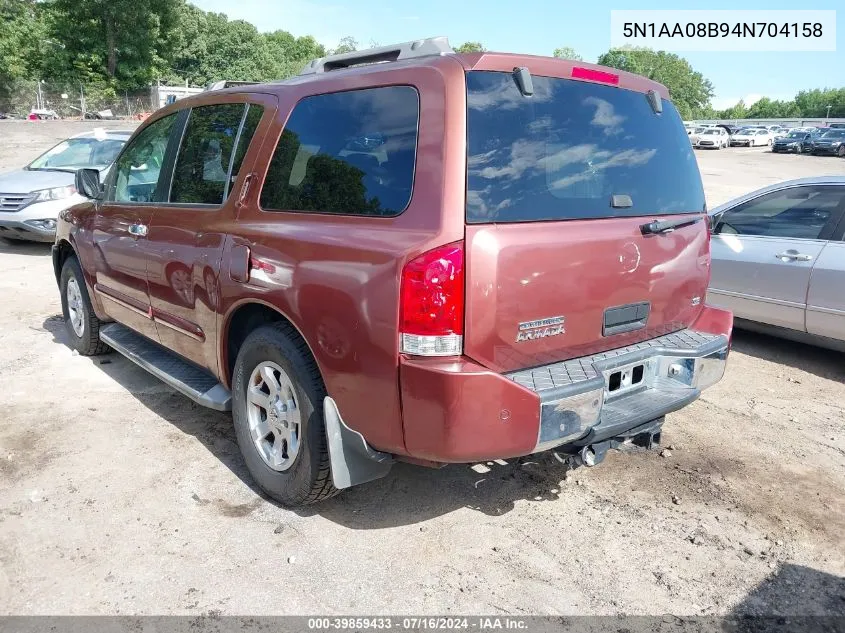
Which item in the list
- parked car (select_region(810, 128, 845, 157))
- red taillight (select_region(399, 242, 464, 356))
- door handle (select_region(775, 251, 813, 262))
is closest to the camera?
red taillight (select_region(399, 242, 464, 356))

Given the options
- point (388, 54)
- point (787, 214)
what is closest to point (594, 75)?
point (388, 54)

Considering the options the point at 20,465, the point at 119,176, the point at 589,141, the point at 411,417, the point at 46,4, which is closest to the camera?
the point at 411,417

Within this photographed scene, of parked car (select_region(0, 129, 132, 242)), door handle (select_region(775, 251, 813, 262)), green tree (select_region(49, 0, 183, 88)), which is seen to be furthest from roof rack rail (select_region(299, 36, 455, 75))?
green tree (select_region(49, 0, 183, 88))

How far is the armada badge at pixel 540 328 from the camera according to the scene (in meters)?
2.62

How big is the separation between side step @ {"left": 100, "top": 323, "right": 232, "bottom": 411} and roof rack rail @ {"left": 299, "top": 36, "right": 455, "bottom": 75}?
1.82 m

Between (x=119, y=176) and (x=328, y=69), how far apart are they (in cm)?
202

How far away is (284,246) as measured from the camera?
9.77 ft

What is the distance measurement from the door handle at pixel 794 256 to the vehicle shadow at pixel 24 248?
31.8 feet

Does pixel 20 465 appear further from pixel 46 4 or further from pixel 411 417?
pixel 46 4

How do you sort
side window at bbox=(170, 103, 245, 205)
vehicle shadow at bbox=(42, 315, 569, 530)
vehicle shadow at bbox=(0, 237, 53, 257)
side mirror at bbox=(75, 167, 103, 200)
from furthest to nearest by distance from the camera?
vehicle shadow at bbox=(0, 237, 53, 257)
side mirror at bbox=(75, 167, 103, 200)
side window at bbox=(170, 103, 245, 205)
vehicle shadow at bbox=(42, 315, 569, 530)

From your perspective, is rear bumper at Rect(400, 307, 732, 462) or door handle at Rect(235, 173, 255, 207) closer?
rear bumper at Rect(400, 307, 732, 462)

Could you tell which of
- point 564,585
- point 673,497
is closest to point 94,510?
point 564,585

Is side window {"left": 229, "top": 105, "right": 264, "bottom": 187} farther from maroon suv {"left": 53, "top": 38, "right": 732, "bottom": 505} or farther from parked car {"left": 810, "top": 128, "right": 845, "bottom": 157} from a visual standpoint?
parked car {"left": 810, "top": 128, "right": 845, "bottom": 157}

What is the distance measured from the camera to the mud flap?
A: 109 inches
